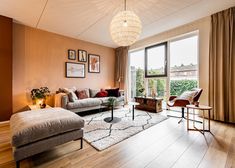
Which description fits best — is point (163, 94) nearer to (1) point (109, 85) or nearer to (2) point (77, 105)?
(1) point (109, 85)

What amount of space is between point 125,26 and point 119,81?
3710mm

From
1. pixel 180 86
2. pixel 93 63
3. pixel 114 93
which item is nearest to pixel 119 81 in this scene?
pixel 114 93

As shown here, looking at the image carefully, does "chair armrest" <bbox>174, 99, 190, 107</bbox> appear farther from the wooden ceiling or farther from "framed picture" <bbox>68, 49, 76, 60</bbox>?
"framed picture" <bbox>68, 49, 76, 60</bbox>

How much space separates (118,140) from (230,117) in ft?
9.59

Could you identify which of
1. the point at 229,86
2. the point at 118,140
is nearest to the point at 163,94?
the point at 229,86

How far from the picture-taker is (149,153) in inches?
70.1

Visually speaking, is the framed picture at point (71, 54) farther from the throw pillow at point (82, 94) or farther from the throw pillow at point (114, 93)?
the throw pillow at point (114, 93)

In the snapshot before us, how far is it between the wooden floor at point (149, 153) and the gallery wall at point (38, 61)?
170cm

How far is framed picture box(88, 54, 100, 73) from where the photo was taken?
5230mm

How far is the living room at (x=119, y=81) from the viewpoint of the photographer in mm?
1693

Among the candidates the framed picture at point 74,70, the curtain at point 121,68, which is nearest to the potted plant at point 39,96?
the framed picture at point 74,70

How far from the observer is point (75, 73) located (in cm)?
477

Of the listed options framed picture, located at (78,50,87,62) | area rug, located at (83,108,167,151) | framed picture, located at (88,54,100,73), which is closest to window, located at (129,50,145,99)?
framed picture, located at (88,54,100,73)

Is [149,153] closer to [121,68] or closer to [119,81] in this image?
[119,81]
